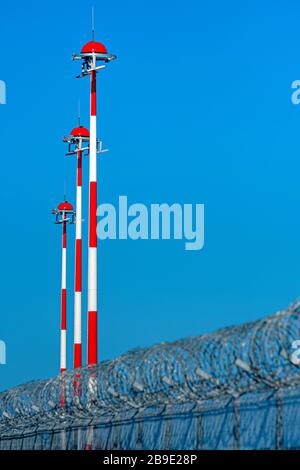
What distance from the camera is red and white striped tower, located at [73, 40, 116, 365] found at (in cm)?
4703

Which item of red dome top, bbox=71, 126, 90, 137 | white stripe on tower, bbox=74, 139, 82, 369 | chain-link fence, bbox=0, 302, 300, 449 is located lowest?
chain-link fence, bbox=0, 302, 300, 449

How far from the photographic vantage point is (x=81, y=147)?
63781 millimetres

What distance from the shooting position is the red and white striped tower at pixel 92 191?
47031mm

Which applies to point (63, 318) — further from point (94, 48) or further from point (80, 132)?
point (94, 48)

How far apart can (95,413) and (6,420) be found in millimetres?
10807

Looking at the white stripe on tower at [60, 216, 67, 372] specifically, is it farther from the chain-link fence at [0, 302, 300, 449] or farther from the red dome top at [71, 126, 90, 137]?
the chain-link fence at [0, 302, 300, 449]

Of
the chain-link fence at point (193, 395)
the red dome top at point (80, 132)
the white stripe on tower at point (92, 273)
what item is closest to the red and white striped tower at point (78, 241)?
the red dome top at point (80, 132)

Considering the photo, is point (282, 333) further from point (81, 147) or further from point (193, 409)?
point (81, 147)

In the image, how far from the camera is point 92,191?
159 feet

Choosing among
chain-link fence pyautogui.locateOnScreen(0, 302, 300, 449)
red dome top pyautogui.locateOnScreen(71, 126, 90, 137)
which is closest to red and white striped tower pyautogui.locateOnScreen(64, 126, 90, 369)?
red dome top pyautogui.locateOnScreen(71, 126, 90, 137)

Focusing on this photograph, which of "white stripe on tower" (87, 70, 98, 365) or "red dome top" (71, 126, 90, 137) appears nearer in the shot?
"white stripe on tower" (87, 70, 98, 365)

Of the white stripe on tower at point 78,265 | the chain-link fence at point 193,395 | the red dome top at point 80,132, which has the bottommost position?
the chain-link fence at point 193,395

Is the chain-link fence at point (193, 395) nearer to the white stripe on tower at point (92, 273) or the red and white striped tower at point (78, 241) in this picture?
the white stripe on tower at point (92, 273)
